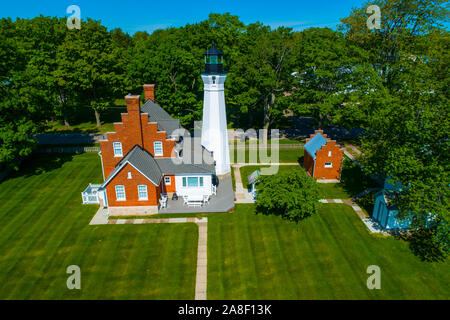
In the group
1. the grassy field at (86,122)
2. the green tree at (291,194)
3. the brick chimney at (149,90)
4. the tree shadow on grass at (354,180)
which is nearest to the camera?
the green tree at (291,194)

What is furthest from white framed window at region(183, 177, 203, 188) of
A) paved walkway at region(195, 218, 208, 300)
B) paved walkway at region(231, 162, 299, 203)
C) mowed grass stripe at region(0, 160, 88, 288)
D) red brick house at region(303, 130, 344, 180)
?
red brick house at region(303, 130, 344, 180)

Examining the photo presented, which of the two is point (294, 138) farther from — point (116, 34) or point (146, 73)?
point (116, 34)

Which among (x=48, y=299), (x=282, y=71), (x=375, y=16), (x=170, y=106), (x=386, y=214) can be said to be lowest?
(x=48, y=299)

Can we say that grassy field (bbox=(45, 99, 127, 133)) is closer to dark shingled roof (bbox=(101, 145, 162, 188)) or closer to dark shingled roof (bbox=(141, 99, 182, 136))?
dark shingled roof (bbox=(141, 99, 182, 136))

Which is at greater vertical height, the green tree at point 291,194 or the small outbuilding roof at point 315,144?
the small outbuilding roof at point 315,144

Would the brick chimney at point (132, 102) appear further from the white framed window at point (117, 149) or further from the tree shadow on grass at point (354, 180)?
the tree shadow on grass at point (354, 180)

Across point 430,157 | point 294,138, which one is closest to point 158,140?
point 430,157

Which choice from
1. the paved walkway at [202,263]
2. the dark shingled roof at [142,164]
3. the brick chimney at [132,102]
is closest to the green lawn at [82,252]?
the paved walkway at [202,263]
